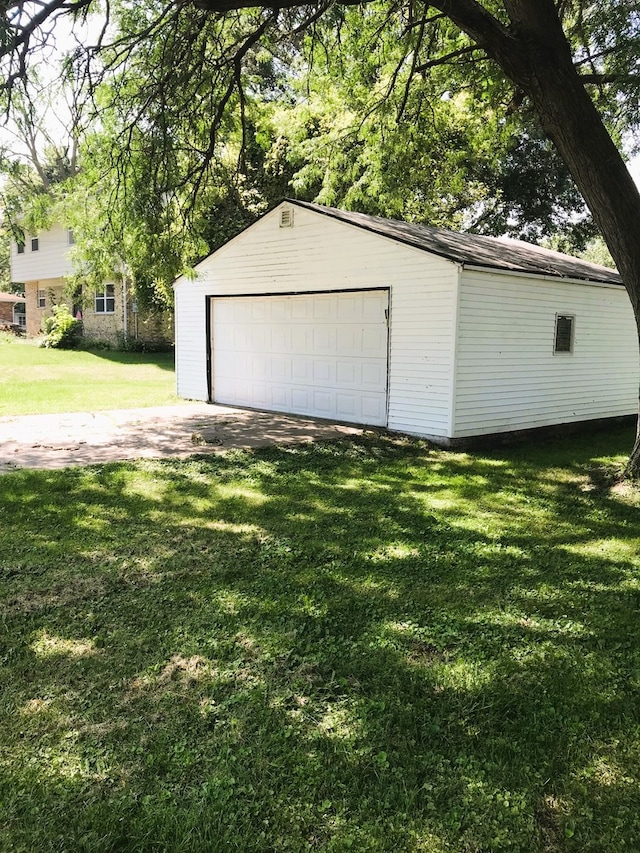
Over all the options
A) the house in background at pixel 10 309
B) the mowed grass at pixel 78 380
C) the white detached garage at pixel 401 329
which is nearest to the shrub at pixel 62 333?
the mowed grass at pixel 78 380

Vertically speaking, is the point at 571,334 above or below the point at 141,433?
above

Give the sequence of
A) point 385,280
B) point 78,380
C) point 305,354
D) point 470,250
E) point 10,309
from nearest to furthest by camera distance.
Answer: point 385,280
point 470,250
point 305,354
point 78,380
point 10,309

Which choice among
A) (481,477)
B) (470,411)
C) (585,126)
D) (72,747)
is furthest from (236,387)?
(72,747)

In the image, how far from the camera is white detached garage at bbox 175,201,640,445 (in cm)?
925

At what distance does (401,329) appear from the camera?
963 cm

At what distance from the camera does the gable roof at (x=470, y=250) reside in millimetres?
9245

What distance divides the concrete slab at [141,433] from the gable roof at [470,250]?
3.00 metres

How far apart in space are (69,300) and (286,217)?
19227mm

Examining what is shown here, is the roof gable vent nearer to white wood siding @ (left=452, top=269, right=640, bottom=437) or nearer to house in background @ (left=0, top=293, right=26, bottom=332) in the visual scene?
white wood siding @ (left=452, top=269, right=640, bottom=437)

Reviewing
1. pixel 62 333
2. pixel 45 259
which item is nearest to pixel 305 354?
pixel 62 333

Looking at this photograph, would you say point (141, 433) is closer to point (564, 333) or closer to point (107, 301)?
point (564, 333)

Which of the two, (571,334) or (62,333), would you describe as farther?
(62,333)

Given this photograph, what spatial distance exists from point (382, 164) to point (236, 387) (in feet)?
16.1

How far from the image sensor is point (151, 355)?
22938 millimetres
